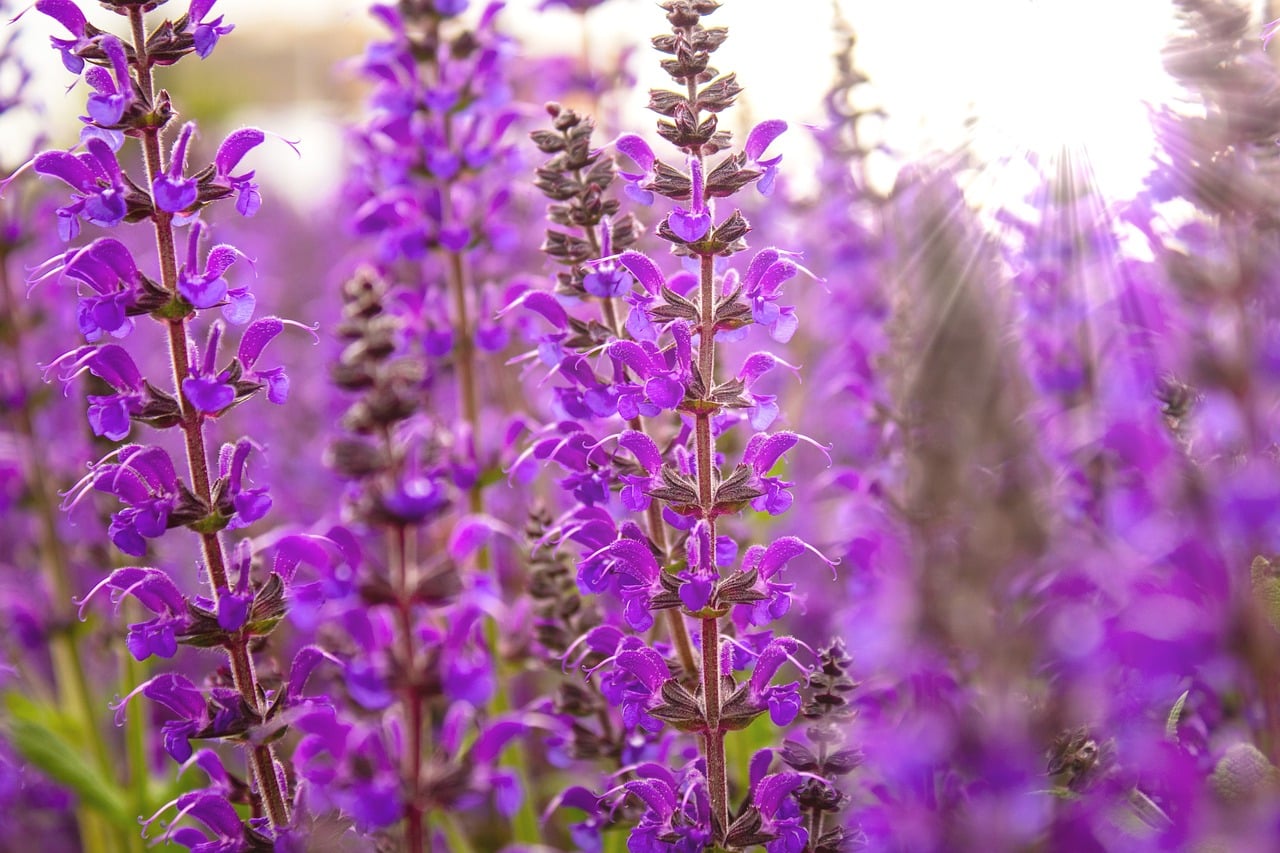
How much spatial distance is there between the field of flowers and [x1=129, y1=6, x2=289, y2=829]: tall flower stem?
0.01m

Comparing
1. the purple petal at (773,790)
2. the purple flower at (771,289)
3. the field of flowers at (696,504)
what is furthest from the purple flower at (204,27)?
the purple petal at (773,790)

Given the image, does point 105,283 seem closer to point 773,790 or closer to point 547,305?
point 547,305

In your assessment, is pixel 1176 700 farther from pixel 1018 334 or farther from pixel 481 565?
pixel 481 565

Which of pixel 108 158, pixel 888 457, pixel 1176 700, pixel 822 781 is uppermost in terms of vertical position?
pixel 108 158

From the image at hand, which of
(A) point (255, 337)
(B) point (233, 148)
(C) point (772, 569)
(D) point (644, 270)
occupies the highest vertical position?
(B) point (233, 148)

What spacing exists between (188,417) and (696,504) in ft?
4.06

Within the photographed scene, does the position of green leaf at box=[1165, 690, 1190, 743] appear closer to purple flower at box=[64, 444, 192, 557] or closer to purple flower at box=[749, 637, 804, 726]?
purple flower at box=[749, 637, 804, 726]

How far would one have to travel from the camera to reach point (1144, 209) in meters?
3.37

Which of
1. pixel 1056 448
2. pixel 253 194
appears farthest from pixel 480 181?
pixel 1056 448

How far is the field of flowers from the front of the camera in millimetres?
2133

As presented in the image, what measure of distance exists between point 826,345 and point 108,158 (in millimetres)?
3715

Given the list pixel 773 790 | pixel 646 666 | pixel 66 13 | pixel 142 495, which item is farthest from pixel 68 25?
pixel 773 790

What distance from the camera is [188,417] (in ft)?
8.80

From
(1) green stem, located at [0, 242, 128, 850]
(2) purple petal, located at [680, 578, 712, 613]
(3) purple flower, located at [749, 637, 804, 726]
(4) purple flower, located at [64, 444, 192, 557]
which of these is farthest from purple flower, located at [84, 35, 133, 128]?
(1) green stem, located at [0, 242, 128, 850]
